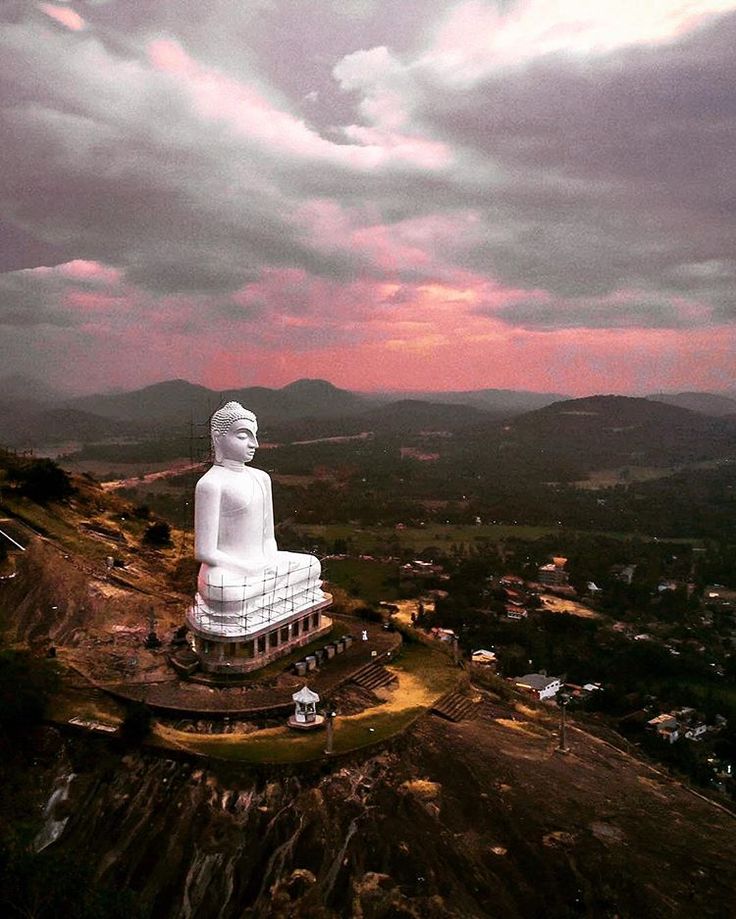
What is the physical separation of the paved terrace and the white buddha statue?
130cm

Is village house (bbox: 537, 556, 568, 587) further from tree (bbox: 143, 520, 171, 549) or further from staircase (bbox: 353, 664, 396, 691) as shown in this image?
staircase (bbox: 353, 664, 396, 691)

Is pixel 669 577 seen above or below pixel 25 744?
below

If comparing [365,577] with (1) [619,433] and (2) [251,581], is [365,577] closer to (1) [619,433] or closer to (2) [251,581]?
(2) [251,581]

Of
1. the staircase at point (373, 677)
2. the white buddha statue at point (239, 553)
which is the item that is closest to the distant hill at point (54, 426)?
the white buddha statue at point (239, 553)

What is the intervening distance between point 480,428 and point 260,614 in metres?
131

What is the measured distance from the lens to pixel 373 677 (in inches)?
726

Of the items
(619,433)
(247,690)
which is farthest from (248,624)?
(619,433)

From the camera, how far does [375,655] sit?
19.5m

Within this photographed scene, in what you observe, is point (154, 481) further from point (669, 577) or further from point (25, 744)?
point (25, 744)

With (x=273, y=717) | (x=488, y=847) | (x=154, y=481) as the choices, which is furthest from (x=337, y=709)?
(x=154, y=481)

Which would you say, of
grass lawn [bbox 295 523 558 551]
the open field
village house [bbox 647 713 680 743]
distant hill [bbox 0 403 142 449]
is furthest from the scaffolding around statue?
distant hill [bbox 0 403 142 449]

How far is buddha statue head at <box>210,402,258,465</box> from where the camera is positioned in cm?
1919

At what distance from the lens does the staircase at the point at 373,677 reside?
18.0 metres

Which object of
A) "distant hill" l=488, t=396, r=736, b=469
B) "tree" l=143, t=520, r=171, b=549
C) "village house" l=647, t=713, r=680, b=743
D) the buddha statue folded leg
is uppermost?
the buddha statue folded leg
